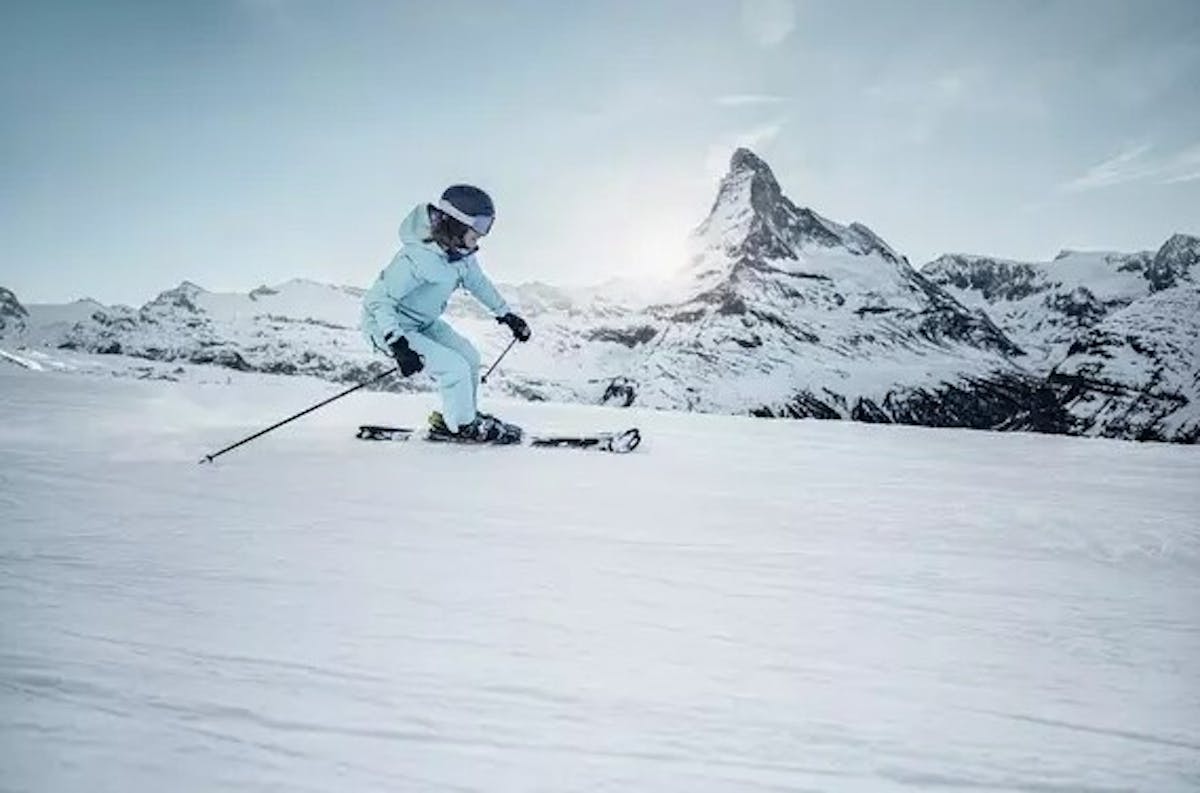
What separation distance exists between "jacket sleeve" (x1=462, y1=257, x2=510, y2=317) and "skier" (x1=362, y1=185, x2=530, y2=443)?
0.12 m

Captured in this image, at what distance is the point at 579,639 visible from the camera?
1.53 m

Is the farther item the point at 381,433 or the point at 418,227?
the point at 418,227

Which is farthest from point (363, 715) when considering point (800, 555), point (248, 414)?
point (248, 414)

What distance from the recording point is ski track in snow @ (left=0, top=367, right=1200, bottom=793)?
1.08m

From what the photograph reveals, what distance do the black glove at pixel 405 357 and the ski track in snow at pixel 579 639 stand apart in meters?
2.25

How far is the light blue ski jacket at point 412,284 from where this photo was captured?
20.4 feet

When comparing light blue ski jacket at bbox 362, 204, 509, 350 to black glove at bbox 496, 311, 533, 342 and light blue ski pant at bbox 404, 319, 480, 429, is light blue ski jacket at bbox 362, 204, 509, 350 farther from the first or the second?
black glove at bbox 496, 311, 533, 342

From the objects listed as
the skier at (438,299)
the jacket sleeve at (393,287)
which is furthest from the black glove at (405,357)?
the jacket sleeve at (393,287)

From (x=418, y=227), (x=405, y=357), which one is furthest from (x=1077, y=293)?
(x=405, y=357)

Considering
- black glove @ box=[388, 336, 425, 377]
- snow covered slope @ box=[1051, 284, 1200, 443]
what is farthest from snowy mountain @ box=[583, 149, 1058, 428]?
black glove @ box=[388, 336, 425, 377]

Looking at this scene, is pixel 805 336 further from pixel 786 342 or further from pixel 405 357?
pixel 405 357

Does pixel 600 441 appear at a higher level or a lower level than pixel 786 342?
lower

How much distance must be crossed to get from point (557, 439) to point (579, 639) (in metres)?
4.38

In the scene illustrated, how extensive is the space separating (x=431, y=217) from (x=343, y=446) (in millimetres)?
2315
